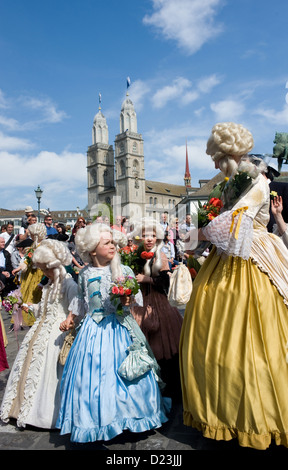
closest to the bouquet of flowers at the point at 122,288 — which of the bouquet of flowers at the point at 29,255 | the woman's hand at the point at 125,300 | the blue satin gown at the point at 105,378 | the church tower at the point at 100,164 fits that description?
the woman's hand at the point at 125,300

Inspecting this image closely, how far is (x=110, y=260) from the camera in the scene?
3.45 meters

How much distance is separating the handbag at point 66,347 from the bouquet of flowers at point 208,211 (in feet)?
5.05

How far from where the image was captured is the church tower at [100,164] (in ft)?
341

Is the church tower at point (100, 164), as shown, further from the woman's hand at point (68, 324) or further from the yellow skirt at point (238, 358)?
the yellow skirt at point (238, 358)

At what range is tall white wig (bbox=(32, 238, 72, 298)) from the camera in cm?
381

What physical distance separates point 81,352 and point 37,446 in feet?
2.89

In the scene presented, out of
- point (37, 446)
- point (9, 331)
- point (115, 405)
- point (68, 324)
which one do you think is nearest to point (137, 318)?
point (68, 324)

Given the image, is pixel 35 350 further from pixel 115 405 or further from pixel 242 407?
pixel 242 407

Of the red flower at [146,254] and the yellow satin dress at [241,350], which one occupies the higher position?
the red flower at [146,254]

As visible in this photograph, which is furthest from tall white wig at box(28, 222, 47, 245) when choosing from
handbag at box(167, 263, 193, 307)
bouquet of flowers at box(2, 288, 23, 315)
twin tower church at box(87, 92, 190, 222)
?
twin tower church at box(87, 92, 190, 222)

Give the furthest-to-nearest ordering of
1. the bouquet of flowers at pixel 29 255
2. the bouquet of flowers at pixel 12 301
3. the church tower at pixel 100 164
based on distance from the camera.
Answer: the church tower at pixel 100 164 → the bouquet of flowers at pixel 29 255 → the bouquet of flowers at pixel 12 301

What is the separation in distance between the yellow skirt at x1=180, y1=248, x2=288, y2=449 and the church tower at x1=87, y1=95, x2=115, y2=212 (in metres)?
98.0

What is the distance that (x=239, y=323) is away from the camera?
108 inches

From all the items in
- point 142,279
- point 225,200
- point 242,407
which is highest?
point 225,200
